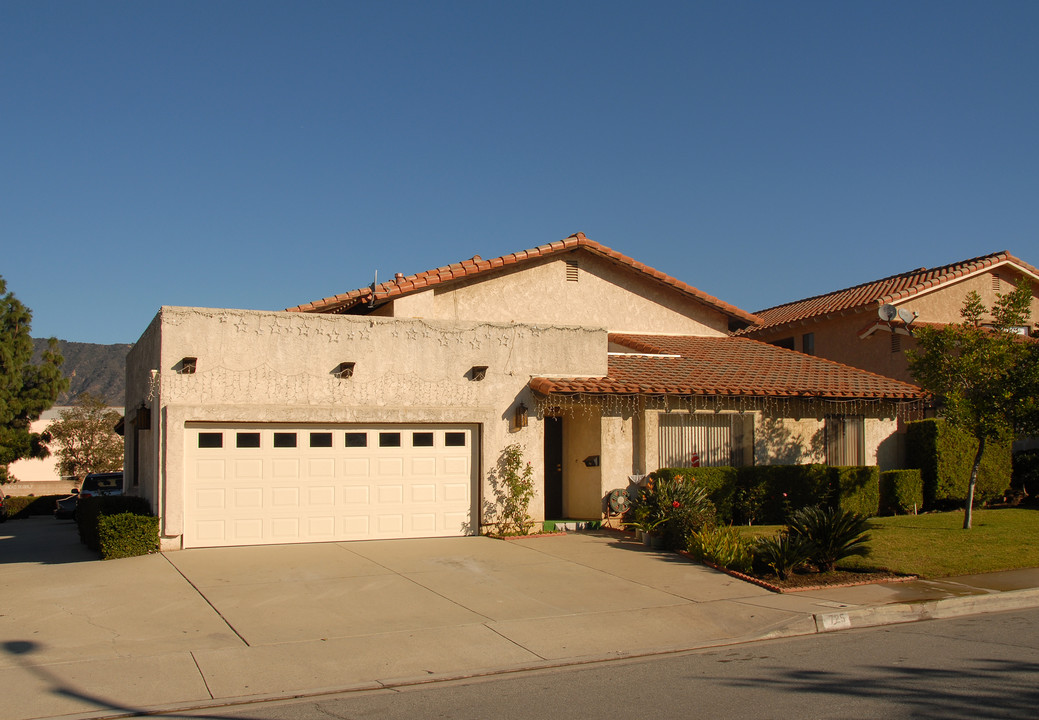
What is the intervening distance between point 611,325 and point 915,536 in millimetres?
9558

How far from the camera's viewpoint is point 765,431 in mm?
18031

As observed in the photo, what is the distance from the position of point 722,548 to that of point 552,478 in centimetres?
524

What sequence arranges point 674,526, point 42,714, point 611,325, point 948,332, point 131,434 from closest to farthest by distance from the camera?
point 42,714 → point 674,526 → point 948,332 → point 131,434 → point 611,325

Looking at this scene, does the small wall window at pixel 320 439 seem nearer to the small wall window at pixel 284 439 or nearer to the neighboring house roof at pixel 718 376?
the small wall window at pixel 284 439

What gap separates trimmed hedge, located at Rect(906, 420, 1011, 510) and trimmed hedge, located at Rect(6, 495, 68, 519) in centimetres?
3296

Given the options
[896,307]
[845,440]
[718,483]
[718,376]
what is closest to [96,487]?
[718,376]

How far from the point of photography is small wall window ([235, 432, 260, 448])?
46.5ft

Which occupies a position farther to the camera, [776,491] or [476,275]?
[476,275]

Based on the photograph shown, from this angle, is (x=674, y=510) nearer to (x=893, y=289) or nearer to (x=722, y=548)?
(x=722, y=548)

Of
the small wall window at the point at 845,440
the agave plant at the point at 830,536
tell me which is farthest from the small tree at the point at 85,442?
the agave plant at the point at 830,536

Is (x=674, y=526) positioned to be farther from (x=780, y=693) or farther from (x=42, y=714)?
(x=42, y=714)

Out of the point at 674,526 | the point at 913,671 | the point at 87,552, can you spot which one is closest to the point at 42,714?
the point at 913,671

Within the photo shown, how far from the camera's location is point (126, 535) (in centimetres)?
1332

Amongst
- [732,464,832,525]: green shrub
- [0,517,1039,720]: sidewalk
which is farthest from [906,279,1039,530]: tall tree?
[0,517,1039,720]: sidewalk
